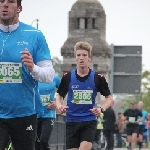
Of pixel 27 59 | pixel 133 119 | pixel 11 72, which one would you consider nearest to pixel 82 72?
pixel 11 72

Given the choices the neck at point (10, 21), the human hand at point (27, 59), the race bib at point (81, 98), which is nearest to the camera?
the human hand at point (27, 59)

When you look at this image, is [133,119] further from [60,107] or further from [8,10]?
[8,10]

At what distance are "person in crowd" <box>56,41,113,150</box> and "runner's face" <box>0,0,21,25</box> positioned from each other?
4.96 metres

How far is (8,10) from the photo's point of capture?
8.84 m

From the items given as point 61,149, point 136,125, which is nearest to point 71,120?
point 61,149

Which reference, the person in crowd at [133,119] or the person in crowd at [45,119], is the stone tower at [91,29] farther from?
the person in crowd at [45,119]

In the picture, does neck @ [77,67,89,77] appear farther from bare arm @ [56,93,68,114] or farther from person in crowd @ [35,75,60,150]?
person in crowd @ [35,75,60,150]

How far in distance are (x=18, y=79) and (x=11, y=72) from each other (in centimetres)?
11

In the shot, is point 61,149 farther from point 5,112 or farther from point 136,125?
point 5,112

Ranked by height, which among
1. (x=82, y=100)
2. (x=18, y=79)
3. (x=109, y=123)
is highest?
(x=18, y=79)

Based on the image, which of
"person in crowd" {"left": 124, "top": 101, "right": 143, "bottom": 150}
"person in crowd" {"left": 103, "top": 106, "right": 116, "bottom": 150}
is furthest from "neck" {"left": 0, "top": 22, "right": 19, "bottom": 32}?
"person in crowd" {"left": 103, "top": 106, "right": 116, "bottom": 150}

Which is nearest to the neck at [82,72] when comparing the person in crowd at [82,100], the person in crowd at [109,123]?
the person in crowd at [82,100]

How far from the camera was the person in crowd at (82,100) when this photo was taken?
45.6ft

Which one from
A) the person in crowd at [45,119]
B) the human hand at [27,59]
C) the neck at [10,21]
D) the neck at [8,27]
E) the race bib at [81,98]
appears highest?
the neck at [10,21]
